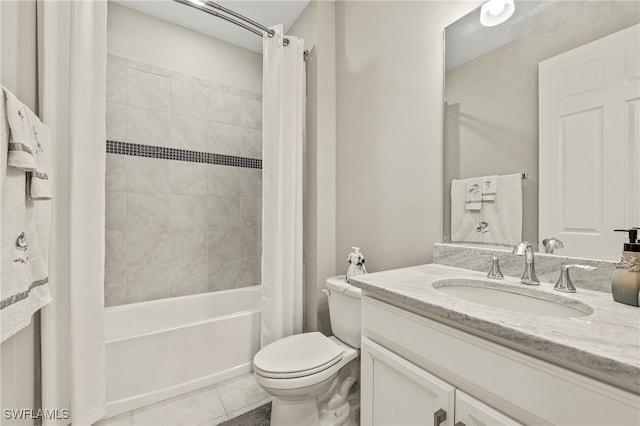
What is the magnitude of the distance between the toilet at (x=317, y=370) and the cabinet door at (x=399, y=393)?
1.03ft

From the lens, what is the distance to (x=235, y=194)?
253 centimetres

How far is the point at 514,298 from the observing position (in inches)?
36.4

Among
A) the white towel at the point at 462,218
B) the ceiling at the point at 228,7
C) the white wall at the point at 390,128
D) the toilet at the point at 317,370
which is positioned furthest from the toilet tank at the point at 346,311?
the ceiling at the point at 228,7

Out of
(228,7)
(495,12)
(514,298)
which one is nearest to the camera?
(514,298)

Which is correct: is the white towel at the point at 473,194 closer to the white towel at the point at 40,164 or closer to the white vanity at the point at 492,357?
the white vanity at the point at 492,357

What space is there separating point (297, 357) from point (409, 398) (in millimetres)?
715

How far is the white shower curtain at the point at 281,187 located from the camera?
6.03 ft

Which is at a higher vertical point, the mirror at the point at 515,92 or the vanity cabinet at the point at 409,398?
the mirror at the point at 515,92

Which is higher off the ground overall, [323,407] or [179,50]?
[179,50]

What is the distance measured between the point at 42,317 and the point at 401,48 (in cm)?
226

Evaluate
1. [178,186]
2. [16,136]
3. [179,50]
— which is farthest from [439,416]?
[179,50]

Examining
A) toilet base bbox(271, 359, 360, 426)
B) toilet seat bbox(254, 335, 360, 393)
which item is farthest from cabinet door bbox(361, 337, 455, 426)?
toilet base bbox(271, 359, 360, 426)

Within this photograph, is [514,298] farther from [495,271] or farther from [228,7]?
[228,7]

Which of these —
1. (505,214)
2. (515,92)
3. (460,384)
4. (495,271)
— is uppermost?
(515,92)
